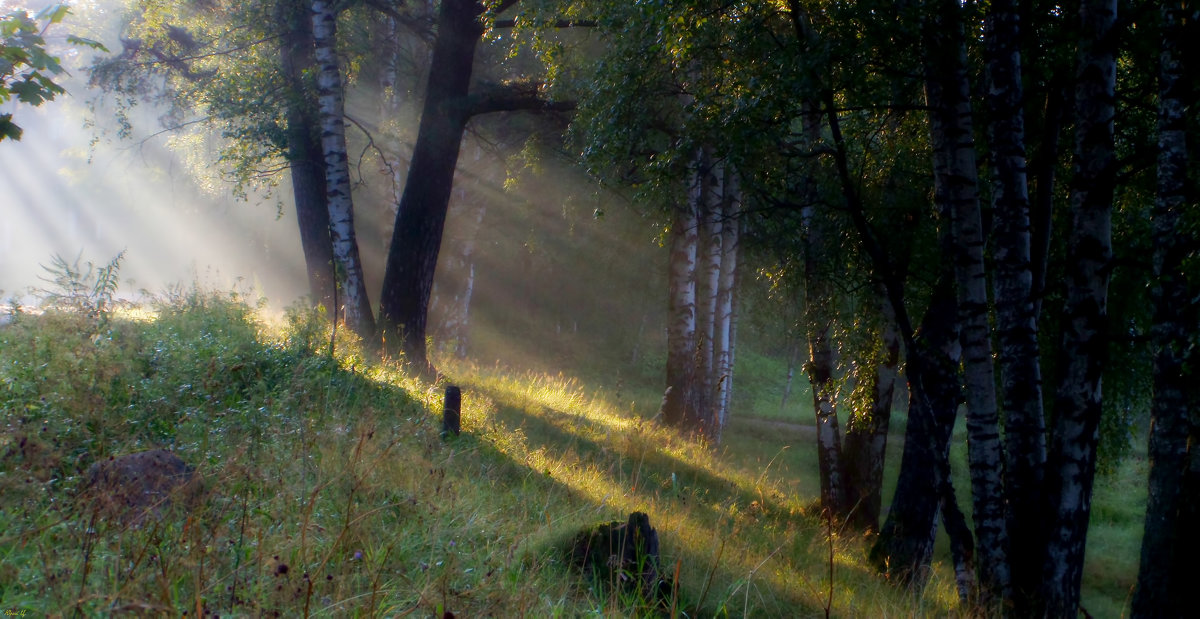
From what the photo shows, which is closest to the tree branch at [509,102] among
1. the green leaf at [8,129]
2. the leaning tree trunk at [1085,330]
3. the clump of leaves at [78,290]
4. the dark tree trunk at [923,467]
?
the clump of leaves at [78,290]

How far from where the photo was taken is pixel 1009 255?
21.0 feet

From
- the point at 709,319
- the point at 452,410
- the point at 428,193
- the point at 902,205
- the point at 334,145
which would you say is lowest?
the point at 452,410

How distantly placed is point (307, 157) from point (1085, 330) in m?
12.3

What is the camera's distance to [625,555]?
5109 mm

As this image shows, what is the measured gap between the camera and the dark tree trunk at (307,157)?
45.5 ft

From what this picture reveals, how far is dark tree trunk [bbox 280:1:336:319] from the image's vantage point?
1388 centimetres

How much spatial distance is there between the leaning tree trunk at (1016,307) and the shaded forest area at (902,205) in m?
0.02

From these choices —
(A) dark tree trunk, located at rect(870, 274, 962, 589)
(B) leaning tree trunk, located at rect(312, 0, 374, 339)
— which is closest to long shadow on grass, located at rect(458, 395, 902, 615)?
(A) dark tree trunk, located at rect(870, 274, 962, 589)

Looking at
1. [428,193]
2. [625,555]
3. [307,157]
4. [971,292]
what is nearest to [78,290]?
[428,193]

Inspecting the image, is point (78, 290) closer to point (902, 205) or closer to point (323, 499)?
point (323, 499)

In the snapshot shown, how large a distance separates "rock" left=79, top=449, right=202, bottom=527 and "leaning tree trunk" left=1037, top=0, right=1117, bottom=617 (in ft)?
19.1

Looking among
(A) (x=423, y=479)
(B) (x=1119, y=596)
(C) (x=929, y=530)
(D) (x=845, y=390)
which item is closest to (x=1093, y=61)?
(D) (x=845, y=390)

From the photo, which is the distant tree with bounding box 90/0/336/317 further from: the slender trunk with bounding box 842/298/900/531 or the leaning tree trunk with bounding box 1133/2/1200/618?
the leaning tree trunk with bounding box 1133/2/1200/618

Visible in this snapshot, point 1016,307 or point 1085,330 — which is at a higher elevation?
point 1016,307
